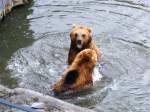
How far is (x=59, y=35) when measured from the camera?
998 cm

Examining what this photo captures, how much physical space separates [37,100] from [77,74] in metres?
1.07

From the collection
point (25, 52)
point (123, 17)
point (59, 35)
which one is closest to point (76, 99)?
point (25, 52)

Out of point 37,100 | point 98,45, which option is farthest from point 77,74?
point 98,45

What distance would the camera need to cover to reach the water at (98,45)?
7.45m

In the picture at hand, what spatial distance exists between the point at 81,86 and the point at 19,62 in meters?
2.09

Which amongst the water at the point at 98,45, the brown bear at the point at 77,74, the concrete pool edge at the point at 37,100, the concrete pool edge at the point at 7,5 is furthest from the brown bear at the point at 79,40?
the concrete pool edge at the point at 7,5

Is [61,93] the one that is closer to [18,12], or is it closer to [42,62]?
[42,62]

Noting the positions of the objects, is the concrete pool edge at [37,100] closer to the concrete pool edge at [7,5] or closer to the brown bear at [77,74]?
the brown bear at [77,74]

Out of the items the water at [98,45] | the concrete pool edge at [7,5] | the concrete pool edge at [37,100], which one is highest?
the concrete pool edge at [7,5]

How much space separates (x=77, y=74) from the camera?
22.3ft

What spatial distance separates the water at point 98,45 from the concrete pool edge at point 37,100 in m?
1.14

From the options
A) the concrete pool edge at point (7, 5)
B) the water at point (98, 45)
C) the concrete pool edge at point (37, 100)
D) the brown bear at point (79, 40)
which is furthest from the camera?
the concrete pool edge at point (7, 5)

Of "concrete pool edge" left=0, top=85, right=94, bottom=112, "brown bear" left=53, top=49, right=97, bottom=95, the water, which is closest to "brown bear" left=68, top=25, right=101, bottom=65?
the water

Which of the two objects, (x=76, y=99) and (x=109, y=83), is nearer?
(x=76, y=99)
